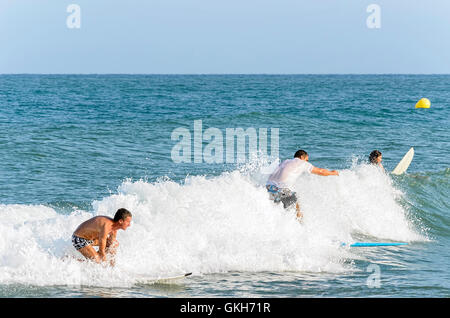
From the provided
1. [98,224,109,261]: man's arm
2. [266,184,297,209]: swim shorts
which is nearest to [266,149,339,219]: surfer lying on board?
[266,184,297,209]: swim shorts

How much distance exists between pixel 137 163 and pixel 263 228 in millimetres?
8020

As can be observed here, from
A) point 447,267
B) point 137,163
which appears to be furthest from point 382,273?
point 137,163

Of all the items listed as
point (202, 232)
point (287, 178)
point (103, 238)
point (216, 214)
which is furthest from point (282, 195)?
point (103, 238)

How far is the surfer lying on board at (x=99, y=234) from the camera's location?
7.91 m

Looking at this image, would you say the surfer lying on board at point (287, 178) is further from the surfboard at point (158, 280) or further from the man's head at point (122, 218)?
the man's head at point (122, 218)

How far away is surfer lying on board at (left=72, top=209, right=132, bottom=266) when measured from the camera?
311 inches

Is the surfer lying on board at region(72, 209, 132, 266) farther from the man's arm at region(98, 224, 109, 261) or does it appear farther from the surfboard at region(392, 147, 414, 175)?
the surfboard at region(392, 147, 414, 175)

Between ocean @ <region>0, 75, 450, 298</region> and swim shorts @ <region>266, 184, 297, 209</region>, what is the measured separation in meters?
0.14

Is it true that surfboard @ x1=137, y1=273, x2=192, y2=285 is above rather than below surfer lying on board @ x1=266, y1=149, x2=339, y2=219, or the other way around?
below

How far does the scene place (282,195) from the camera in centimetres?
1092

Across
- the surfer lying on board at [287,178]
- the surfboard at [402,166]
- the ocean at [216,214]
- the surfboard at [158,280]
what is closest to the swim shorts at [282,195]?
the surfer lying on board at [287,178]

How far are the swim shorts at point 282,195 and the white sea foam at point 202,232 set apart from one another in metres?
0.16

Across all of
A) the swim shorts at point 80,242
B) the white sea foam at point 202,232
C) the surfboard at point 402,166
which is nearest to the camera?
the swim shorts at point 80,242

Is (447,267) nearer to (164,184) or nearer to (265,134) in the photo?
(164,184)
